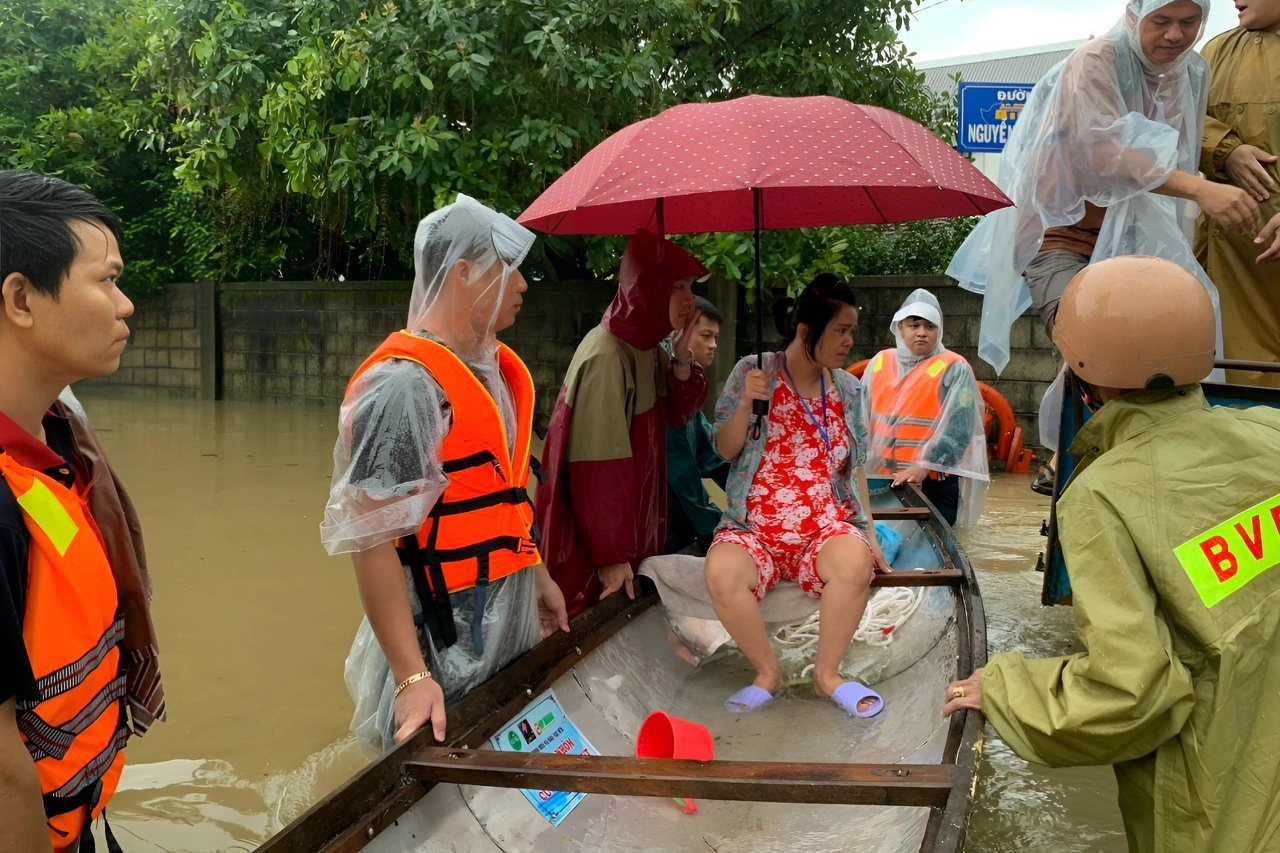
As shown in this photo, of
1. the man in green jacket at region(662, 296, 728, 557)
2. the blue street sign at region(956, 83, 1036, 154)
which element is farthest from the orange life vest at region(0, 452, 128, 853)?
the blue street sign at region(956, 83, 1036, 154)

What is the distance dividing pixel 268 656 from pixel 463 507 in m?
2.78

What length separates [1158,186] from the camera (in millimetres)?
2928

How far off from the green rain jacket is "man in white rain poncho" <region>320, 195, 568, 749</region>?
1.21m

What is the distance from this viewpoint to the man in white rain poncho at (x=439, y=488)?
222 cm

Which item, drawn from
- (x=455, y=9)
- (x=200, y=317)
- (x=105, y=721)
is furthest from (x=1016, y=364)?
(x=200, y=317)

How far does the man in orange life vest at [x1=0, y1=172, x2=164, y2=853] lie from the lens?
1331mm

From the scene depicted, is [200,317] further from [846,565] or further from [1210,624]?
[1210,624]

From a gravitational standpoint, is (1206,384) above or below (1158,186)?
below

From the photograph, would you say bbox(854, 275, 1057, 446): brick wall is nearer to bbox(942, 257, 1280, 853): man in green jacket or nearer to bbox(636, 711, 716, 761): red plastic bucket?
bbox(636, 711, 716, 761): red plastic bucket

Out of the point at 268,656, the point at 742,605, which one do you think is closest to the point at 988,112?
the point at 742,605

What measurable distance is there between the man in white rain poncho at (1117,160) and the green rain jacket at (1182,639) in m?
1.21

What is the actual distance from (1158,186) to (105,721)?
2.74 metres

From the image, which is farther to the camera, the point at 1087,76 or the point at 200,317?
the point at 200,317

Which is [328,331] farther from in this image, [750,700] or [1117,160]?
[1117,160]
